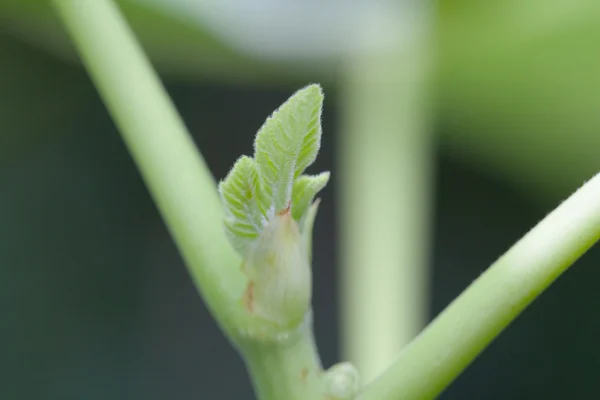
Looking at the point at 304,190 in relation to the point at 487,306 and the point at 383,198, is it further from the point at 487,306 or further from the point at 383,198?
the point at 383,198

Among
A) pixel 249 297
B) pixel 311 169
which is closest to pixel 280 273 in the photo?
pixel 249 297

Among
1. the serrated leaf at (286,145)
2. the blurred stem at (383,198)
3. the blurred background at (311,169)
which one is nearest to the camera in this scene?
the serrated leaf at (286,145)

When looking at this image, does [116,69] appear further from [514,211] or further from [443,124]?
[514,211]

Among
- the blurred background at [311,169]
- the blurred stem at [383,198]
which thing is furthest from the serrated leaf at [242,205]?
the blurred background at [311,169]

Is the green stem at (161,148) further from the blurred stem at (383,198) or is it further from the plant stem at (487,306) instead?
the blurred stem at (383,198)

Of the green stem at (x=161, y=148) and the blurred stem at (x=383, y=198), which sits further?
the blurred stem at (x=383, y=198)

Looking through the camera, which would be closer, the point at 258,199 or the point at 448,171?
the point at 258,199

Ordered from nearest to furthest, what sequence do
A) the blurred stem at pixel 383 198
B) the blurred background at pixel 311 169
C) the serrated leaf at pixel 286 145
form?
the serrated leaf at pixel 286 145
the blurred stem at pixel 383 198
the blurred background at pixel 311 169

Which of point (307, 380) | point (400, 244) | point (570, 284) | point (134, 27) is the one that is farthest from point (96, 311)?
point (307, 380)
